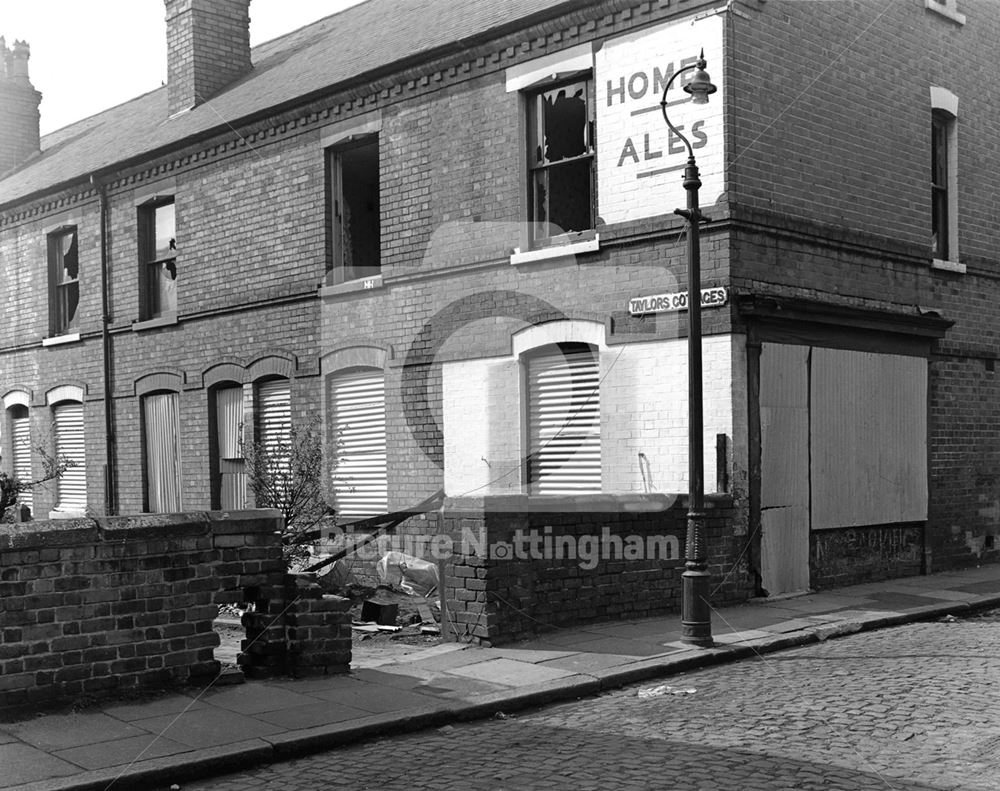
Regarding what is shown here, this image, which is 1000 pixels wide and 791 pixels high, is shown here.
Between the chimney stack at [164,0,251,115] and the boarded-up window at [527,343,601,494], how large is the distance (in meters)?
10.5

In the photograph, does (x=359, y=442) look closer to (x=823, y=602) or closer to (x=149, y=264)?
(x=149, y=264)

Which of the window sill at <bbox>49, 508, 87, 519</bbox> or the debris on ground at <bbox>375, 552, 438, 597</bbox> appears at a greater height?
the debris on ground at <bbox>375, 552, 438, 597</bbox>

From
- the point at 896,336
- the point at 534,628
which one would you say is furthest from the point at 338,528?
the point at 896,336

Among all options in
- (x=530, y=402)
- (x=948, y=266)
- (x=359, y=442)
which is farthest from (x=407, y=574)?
(x=948, y=266)

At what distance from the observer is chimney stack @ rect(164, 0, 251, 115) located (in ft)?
66.3

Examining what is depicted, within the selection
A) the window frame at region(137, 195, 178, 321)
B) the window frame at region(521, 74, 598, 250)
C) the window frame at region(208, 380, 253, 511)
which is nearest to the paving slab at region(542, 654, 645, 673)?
the window frame at region(521, 74, 598, 250)

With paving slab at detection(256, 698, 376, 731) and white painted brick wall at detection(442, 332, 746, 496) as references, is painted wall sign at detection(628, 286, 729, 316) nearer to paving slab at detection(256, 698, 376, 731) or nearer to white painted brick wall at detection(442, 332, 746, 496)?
white painted brick wall at detection(442, 332, 746, 496)

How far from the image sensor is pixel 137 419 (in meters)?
19.4

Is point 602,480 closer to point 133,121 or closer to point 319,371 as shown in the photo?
point 319,371

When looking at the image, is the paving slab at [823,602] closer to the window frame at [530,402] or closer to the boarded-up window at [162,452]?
the window frame at [530,402]

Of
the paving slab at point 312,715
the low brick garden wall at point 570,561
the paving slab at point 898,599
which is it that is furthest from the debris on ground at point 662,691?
the paving slab at point 898,599

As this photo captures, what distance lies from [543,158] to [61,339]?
1185 centimetres

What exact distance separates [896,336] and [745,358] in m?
3.28


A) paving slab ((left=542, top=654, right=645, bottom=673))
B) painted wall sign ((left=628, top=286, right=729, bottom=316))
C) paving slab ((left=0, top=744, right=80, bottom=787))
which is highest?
painted wall sign ((left=628, top=286, right=729, bottom=316))
